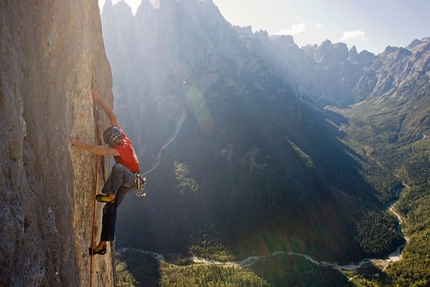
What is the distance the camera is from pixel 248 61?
180 m

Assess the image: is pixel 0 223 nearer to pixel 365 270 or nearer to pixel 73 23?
pixel 73 23

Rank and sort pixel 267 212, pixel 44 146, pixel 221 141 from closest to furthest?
1. pixel 44 146
2. pixel 267 212
3. pixel 221 141

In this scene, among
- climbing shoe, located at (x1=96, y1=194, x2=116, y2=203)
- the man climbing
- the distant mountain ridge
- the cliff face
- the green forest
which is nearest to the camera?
the cliff face

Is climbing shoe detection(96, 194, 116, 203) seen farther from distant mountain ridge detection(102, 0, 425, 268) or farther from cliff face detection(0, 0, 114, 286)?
distant mountain ridge detection(102, 0, 425, 268)

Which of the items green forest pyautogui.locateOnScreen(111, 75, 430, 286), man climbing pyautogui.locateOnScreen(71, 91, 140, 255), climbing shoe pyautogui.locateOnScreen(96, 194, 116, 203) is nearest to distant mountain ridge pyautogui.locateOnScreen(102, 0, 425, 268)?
green forest pyautogui.locateOnScreen(111, 75, 430, 286)

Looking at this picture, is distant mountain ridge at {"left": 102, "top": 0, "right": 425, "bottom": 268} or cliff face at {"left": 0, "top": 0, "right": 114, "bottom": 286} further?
distant mountain ridge at {"left": 102, "top": 0, "right": 425, "bottom": 268}

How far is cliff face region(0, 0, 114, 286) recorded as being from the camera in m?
4.69

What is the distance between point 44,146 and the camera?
611cm

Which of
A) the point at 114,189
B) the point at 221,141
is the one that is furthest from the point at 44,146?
the point at 221,141

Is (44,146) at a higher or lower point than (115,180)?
Answer: higher

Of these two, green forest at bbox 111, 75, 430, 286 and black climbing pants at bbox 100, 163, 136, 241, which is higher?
black climbing pants at bbox 100, 163, 136, 241

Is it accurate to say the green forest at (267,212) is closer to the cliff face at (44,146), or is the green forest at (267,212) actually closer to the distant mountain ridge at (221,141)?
the distant mountain ridge at (221,141)

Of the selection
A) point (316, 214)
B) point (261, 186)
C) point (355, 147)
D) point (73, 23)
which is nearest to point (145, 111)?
point (261, 186)

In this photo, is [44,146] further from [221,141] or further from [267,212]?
[221,141]
